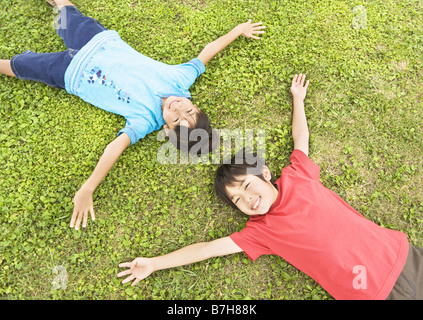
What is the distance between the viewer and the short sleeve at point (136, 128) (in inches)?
136

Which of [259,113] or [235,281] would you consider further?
[259,113]

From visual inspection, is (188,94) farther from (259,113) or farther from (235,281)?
(235,281)

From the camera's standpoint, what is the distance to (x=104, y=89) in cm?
364

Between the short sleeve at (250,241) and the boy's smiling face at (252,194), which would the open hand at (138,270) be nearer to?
the short sleeve at (250,241)


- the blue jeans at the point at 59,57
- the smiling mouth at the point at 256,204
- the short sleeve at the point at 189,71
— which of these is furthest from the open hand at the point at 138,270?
the blue jeans at the point at 59,57

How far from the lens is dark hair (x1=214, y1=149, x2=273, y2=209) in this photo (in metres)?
3.22

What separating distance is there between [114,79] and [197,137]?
4.06ft

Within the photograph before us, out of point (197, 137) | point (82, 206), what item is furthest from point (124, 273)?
point (197, 137)

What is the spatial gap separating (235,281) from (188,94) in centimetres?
237

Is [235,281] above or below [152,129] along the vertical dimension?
below

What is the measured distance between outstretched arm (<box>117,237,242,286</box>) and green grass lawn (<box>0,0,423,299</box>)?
18cm
